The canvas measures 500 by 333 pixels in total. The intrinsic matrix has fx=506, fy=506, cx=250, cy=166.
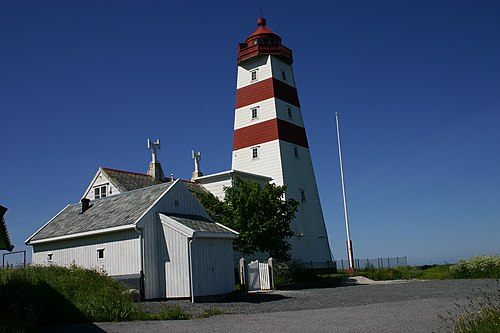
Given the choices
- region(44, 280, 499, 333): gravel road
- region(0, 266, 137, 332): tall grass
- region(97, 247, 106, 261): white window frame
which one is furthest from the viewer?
region(97, 247, 106, 261): white window frame

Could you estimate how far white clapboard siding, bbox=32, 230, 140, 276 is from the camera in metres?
19.8

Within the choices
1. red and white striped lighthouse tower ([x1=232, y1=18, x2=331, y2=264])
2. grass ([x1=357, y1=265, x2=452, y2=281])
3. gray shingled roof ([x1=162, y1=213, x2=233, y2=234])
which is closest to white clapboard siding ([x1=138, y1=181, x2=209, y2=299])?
gray shingled roof ([x1=162, y1=213, x2=233, y2=234])

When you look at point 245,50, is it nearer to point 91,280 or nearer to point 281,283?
point 281,283

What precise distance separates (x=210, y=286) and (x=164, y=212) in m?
3.60

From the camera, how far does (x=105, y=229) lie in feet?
67.8

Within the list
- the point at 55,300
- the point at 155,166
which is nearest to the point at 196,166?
the point at 155,166

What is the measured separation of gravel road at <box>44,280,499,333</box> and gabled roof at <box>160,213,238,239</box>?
2630 mm

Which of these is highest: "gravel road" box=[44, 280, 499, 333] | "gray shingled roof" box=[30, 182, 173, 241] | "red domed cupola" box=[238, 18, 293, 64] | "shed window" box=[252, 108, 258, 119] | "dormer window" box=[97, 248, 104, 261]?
"red domed cupola" box=[238, 18, 293, 64]

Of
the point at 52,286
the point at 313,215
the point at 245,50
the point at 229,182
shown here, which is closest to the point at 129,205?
Result: the point at 52,286

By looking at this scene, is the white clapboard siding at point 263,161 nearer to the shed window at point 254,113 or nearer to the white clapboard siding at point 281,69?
the shed window at point 254,113

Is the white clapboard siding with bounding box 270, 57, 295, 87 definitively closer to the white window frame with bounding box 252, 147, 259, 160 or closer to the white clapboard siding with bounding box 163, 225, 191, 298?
the white window frame with bounding box 252, 147, 259, 160

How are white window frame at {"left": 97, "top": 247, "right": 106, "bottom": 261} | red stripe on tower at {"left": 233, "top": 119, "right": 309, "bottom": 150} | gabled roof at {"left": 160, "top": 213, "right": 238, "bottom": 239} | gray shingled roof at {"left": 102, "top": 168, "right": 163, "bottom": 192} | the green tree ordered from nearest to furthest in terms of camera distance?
gabled roof at {"left": 160, "top": 213, "right": 238, "bottom": 239} → white window frame at {"left": 97, "top": 247, "right": 106, "bottom": 261} → the green tree → gray shingled roof at {"left": 102, "top": 168, "right": 163, "bottom": 192} → red stripe on tower at {"left": 233, "top": 119, "right": 309, "bottom": 150}

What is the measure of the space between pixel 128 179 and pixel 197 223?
39.6 feet

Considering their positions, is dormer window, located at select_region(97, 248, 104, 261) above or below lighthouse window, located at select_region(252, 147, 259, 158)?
below
